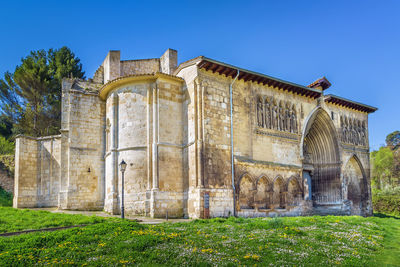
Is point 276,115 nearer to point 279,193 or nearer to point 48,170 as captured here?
point 279,193

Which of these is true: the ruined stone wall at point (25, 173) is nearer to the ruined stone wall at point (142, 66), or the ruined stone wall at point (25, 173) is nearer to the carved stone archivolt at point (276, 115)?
the ruined stone wall at point (142, 66)

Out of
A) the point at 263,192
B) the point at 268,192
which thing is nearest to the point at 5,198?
the point at 263,192

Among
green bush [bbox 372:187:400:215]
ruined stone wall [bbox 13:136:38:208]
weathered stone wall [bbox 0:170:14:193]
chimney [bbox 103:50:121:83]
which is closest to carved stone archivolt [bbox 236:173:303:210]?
chimney [bbox 103:50:121:83]

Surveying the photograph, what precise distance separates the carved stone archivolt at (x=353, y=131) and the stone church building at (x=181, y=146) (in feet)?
6.88

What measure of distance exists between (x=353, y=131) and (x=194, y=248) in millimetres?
21914

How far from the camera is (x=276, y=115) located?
21734 millimetres

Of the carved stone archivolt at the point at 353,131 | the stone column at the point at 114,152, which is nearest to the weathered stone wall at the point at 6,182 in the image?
the stone column at the point at 114,152

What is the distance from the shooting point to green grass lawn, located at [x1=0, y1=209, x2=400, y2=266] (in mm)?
7961

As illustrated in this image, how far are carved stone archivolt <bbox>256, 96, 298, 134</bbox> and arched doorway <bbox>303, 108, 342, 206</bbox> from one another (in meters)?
2.70

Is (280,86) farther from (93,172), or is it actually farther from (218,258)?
(218,258)

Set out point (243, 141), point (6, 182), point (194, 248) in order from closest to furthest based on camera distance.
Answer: point (194, 248) < point (243, 141) < point (6, 182)

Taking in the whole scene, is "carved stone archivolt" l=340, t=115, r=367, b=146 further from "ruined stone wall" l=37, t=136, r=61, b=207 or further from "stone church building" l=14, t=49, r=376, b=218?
"ruined stone wall" l=37, t=136, r=61, b=207

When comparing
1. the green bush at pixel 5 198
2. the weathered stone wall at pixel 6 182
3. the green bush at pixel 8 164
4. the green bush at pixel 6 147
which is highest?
the green bush at pixel 6 147

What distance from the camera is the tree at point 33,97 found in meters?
29.9
